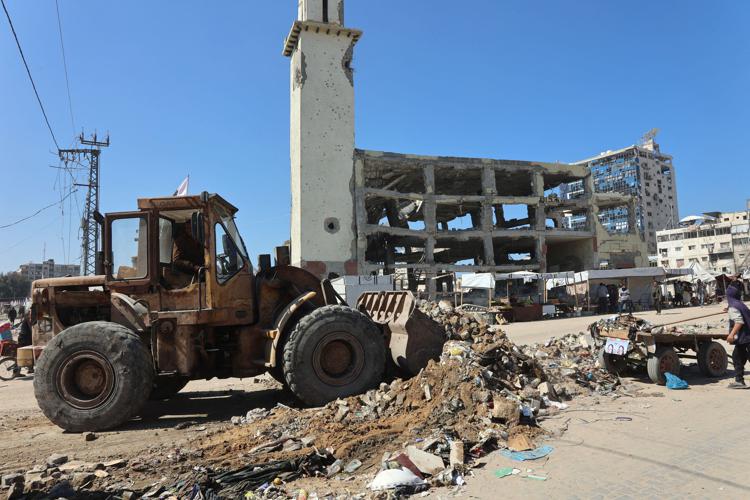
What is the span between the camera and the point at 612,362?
8156mm

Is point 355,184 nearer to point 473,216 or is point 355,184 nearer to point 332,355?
point 473,216

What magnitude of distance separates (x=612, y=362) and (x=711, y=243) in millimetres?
95221

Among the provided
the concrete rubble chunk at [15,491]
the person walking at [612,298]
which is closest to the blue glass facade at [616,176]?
the person walking at [612,298]

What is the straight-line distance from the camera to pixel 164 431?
5.71 metres

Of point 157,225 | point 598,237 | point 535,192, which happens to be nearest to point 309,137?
point 535,192

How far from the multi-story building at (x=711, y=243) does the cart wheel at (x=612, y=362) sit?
87.6 m

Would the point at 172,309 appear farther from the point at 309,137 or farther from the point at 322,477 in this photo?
the point at 309,137

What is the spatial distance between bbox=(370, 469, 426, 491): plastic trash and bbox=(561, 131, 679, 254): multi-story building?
110419 millimetres

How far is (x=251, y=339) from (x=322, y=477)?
277cm

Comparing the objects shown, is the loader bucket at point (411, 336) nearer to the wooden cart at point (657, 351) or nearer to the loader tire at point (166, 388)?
the wooden cart at point (657, 351)

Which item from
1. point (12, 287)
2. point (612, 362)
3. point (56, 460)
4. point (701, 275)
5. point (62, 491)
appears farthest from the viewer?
point (12, 287)

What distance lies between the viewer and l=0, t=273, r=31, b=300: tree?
2606 inches

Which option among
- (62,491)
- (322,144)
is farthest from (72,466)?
(322,144)

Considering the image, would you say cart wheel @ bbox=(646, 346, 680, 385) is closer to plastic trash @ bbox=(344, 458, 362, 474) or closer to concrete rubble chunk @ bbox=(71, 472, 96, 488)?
plastic trash @ bbox=(344, 458, 362, 474)
